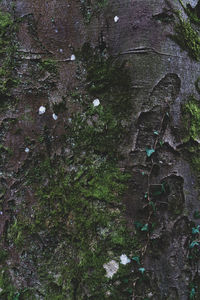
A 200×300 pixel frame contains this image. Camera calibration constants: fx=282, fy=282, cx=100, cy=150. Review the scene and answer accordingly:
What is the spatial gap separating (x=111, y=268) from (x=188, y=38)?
151 cm

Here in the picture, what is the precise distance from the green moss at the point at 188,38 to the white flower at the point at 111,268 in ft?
4.53

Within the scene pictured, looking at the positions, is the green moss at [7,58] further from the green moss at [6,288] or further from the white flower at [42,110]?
the green moss at [6,288]

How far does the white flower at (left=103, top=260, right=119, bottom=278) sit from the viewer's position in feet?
5.29

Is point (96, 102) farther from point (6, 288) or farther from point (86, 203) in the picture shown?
point (6, 288)

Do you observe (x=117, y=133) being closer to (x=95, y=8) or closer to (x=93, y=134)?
(x=93, y=134)

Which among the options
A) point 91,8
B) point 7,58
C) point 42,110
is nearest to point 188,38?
point 91,8

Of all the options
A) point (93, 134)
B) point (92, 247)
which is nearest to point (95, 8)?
point (93, 134)

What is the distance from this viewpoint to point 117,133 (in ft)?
5.61

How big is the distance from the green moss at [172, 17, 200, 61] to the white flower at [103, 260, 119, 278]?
1381 millimetres

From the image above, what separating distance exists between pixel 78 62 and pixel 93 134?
480 mm

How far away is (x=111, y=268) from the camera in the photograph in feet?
5.31

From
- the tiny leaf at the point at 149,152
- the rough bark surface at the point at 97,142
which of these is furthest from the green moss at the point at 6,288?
the tiny leaf at the point at 149,152

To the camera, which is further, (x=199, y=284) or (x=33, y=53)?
(x=33, y=53)

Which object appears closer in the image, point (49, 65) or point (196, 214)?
point (196, 214)
